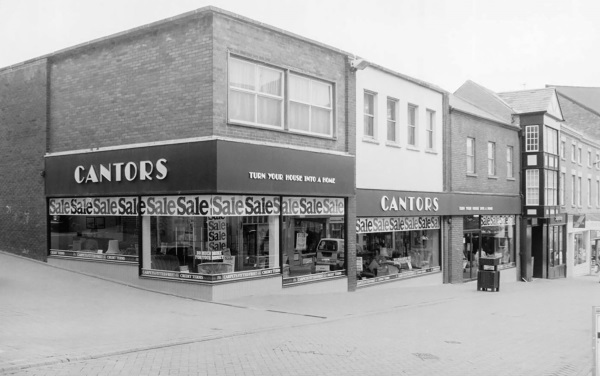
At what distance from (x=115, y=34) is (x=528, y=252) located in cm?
2370

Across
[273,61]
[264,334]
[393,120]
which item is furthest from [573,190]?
[264,334]

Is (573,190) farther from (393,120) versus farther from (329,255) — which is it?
(329,255)

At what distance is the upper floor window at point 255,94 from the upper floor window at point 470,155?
12.8 meters

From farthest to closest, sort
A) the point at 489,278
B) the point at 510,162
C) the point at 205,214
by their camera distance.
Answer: the point at 510,162 < the point at 489,278 < the point at 205,214

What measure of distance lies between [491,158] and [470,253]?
193 inches

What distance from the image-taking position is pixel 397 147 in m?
21.7

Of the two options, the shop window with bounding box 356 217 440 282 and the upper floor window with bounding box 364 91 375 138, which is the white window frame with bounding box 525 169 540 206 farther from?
the upper floor window with bounding box 364 91 375 138

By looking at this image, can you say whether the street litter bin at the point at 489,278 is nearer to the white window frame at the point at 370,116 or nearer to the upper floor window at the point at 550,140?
the white window frame at the point at 370,116

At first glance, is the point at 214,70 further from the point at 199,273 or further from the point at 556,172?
the point at 556,172

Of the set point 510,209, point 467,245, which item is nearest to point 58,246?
point 467,245

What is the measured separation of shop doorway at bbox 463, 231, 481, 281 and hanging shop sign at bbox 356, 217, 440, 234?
279 centimetres

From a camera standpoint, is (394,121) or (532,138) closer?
(394,121)

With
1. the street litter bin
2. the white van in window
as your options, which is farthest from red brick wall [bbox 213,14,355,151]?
the street litter bin

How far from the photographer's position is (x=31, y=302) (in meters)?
12.6
